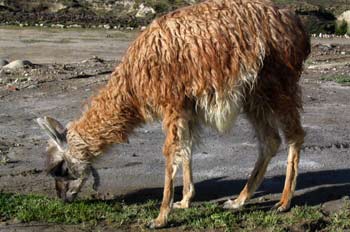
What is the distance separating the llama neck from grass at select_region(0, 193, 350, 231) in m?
0.60

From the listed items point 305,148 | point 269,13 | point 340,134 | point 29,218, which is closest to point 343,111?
point 340,134

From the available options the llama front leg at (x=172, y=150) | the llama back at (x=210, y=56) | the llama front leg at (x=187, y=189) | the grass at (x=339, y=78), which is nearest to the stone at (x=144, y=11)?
the grass at (x=339, y=78)

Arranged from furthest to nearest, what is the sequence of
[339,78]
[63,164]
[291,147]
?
[339,78], [63,164], [291,147]

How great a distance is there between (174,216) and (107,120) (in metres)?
1.11

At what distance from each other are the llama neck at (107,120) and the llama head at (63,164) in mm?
101

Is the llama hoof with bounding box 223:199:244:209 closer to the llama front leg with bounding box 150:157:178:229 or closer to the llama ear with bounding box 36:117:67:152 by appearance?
the llama front leg with bounding box 150:157:178:229

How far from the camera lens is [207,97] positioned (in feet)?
24.1

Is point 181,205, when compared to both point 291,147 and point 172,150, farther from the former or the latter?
point 291,147

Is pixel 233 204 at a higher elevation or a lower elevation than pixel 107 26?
higher

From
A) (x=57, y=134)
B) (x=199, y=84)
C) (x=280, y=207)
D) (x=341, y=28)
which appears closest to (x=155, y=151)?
(x=57, y=134)

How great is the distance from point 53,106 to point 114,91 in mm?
6138

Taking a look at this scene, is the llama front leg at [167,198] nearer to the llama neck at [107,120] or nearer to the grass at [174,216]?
the grass at [174,216]

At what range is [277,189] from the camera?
347 inches

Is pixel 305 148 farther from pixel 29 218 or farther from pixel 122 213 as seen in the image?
pixel 29 218
